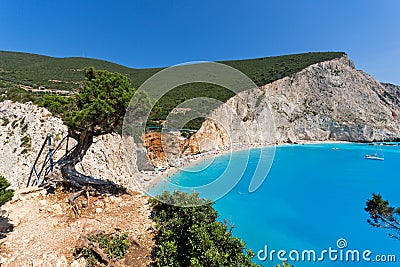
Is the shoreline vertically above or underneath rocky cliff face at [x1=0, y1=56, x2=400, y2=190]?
underneath

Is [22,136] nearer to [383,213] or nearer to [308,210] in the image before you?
[383,213]

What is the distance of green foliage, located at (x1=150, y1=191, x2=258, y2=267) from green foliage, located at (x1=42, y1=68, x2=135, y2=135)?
116 inches

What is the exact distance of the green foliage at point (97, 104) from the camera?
17.8 feet

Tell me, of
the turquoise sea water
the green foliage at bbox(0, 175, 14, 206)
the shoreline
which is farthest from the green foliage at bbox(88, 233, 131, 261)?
the shoreline

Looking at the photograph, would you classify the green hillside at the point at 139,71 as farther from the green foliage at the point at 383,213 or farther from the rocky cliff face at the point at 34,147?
the green foliage at the point at 383,213

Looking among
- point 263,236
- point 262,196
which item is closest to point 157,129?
point 262,196

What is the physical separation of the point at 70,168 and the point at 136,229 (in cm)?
306

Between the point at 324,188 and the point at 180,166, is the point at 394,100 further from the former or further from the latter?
the point at 180,166

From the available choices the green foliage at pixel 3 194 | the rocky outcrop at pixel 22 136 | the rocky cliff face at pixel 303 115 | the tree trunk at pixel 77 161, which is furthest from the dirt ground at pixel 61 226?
the rocky cliff face at pixel 303 115

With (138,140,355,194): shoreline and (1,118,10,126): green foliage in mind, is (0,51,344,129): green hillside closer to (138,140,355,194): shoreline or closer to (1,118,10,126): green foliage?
(138,140,355,194): shoreline

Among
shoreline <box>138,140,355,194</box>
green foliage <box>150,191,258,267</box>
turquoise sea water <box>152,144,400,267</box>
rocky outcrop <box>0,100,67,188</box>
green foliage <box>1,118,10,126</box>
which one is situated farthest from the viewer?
shoreline <box>138,140,355,194</box>

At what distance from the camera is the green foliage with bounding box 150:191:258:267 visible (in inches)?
142

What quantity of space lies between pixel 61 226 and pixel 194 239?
339 centimetres

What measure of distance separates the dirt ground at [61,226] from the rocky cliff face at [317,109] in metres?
33.3
